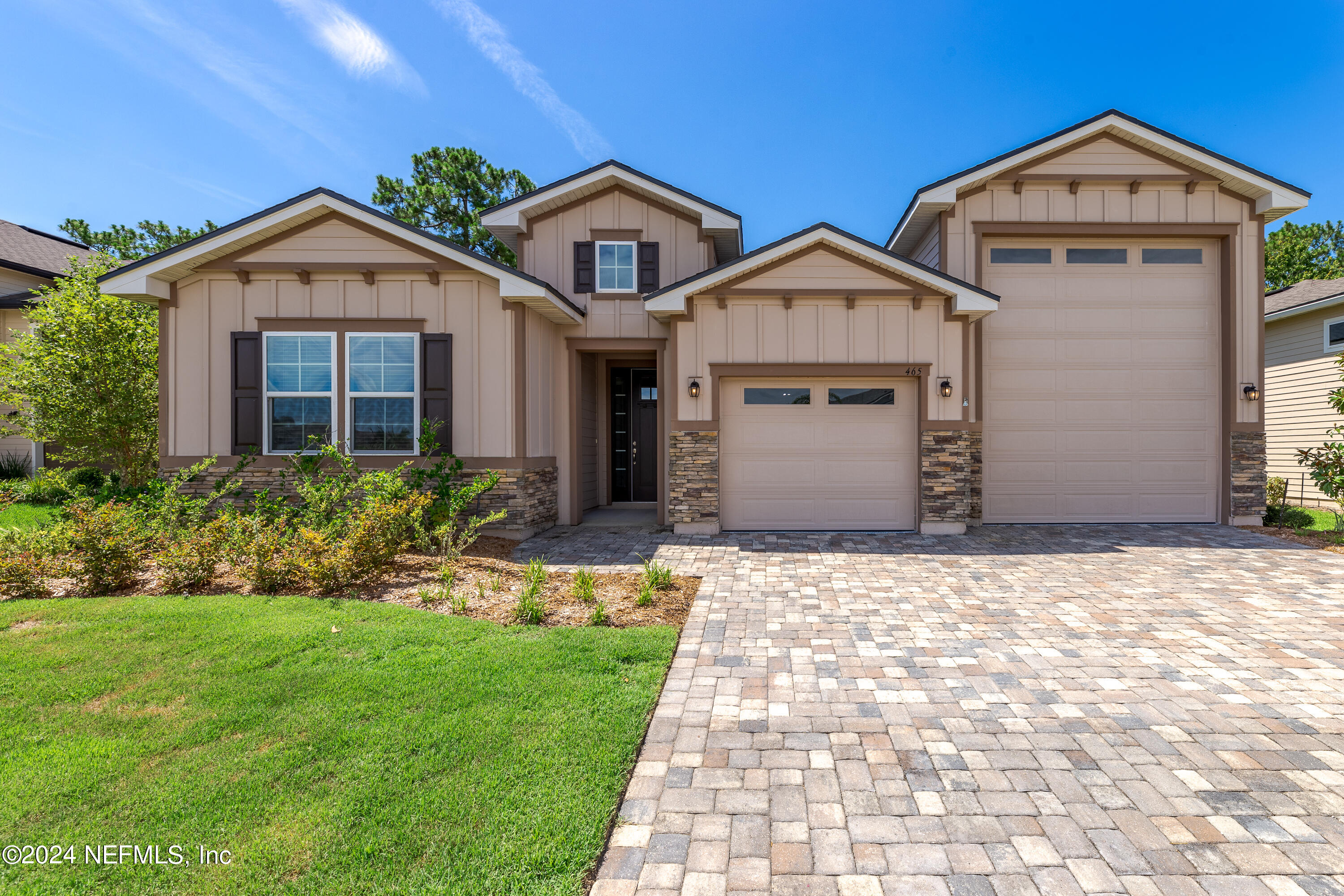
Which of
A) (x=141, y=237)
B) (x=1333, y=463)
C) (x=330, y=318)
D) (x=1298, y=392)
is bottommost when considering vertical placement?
(x=1333, y=463)

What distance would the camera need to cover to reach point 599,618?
181 inches

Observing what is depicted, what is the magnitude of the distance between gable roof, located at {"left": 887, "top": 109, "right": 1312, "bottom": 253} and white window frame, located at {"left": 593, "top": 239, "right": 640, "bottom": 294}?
4783mm

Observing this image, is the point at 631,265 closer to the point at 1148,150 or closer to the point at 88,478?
the point at 1148,150

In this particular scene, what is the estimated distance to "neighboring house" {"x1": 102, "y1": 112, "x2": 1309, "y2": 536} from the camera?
8.22m

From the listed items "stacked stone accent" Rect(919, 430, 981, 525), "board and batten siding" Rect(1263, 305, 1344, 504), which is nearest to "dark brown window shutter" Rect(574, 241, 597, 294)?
"stacked stone accent" Rect(919, 430, 981, 525)

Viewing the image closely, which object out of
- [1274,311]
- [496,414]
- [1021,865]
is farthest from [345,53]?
[1274,311]

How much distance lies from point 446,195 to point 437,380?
14.8 m

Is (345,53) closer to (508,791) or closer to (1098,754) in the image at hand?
(508,791)

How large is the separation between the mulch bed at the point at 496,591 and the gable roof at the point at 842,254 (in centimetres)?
447

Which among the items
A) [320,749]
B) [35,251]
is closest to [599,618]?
[320,749]

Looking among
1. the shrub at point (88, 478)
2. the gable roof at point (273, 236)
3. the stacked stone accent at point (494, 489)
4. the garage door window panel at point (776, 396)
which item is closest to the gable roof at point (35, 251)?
the shrub at point (88, 478)

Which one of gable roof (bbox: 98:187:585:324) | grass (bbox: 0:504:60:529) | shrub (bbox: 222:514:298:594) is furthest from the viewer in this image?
grass (bbox: 0:504:60:529)
